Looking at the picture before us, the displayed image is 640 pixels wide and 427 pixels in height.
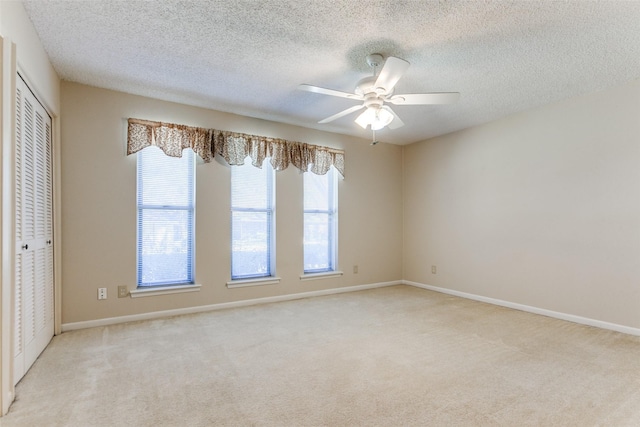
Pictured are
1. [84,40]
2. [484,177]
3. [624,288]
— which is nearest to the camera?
[84,40]

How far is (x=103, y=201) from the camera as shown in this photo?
3455 mm

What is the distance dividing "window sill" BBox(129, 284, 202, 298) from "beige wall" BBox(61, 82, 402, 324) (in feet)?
0.21

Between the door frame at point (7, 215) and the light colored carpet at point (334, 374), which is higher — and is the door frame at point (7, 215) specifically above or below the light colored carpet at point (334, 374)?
above

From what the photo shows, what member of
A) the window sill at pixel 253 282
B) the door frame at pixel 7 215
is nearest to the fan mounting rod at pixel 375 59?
the door frame at pixel 7 215

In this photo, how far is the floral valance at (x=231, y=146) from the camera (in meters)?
3.62

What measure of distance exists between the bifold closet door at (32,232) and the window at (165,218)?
82cm

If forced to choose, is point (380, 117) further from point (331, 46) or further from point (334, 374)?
point (334, 374)

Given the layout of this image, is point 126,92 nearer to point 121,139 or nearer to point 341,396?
point 121,139

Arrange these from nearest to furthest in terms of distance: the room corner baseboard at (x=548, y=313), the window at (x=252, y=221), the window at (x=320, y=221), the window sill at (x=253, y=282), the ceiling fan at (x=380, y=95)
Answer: the ceiling fan at (x=380, y=95)
the room corner baseboard at (x=548, y=313)
the window sill at (x=253, y=282)
the window at (x=252, y=221)
the window at (x=320, y=221)

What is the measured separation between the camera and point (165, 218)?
3.82 meters

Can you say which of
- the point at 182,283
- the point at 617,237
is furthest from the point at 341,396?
the point at 617,237

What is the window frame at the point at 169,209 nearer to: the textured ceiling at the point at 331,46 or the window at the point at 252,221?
the window at the point at 252,221

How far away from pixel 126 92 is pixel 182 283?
2.24 meters

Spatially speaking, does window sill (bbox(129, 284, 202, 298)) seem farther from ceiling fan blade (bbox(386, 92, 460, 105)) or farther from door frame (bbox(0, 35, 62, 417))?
ceiling fan blade (bbox(386, 92, 460, 105))
